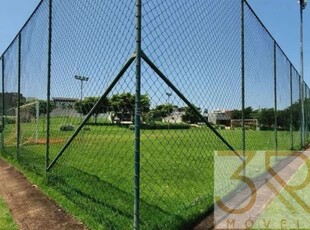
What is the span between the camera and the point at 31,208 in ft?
14.4

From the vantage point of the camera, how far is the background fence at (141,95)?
322 centimetres

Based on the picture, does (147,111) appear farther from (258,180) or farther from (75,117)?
(258,180)

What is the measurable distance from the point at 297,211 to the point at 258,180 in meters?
1.70

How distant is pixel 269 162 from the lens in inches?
313

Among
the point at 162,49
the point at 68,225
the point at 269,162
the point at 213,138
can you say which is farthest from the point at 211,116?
the point at 269,162

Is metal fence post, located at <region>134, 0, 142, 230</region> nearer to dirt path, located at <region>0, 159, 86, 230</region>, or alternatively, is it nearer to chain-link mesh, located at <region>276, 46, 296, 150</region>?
dirt path, located at <region>0, 159, 86, 230</region>

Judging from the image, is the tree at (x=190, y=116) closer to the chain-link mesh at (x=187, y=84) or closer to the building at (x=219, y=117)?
the chain-link mesh at (x=187, y=84)

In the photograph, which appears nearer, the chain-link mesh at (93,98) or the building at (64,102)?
the chain-link mesh at (93,98)

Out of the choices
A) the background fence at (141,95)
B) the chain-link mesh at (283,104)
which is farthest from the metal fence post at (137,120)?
the chain-link mesh at (283,104)

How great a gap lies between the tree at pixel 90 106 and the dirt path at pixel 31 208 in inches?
46.6

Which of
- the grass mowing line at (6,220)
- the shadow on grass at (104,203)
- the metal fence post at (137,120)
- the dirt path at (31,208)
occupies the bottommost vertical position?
the grass mowing line at (6,220)

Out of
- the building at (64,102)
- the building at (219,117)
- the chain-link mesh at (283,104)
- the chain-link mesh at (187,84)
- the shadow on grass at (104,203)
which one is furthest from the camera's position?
the chain-link mesh at (283,104)

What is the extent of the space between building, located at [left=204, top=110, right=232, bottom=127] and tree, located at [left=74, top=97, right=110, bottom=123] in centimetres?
147

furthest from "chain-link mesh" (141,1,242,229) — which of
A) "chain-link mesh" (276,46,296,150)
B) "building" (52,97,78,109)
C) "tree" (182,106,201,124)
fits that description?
"chain-link mesh" (276,46,296,150)
